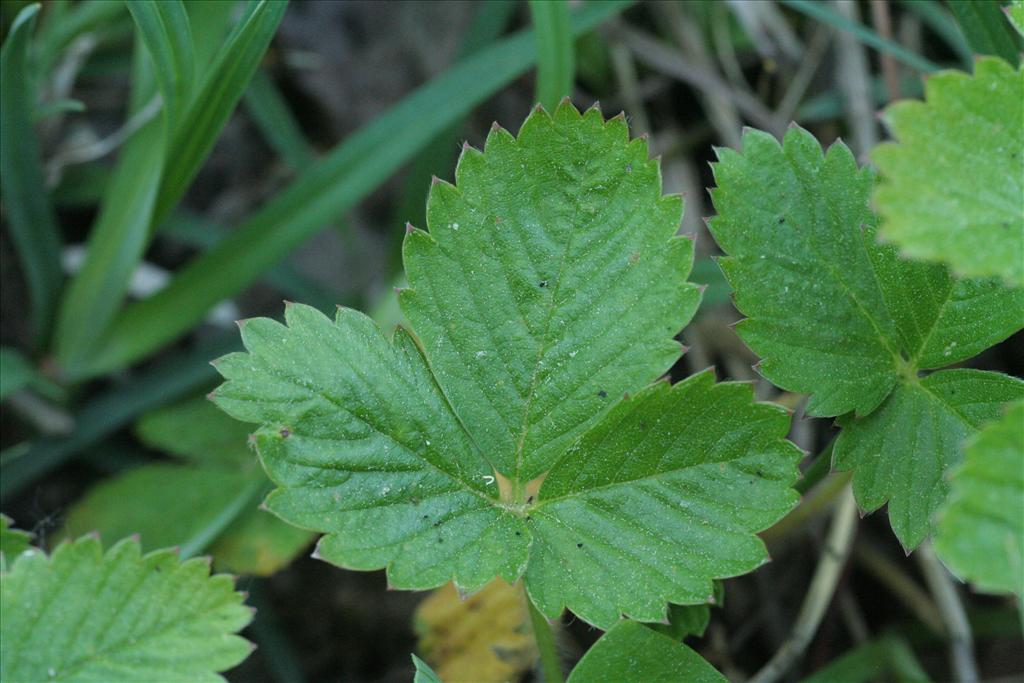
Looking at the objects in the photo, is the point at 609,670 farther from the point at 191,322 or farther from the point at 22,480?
the point at 22,480

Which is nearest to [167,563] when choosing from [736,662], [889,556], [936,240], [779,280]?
[779,280]

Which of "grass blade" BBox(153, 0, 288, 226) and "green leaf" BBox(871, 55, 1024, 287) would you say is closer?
"green leaf" BBox(871, 55, 1024, 287)

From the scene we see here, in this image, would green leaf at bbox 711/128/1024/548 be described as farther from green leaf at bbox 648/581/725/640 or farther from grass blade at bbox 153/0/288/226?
grass blade at bbox 153/0/288/226

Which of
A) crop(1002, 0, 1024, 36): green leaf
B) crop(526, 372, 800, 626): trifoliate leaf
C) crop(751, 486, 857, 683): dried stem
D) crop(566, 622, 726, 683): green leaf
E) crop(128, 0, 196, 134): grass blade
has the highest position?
crop(128, 0, 196, 134): grass blade

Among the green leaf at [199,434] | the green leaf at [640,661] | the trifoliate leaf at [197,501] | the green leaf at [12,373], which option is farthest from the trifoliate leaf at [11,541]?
the green leaf at [640,661]

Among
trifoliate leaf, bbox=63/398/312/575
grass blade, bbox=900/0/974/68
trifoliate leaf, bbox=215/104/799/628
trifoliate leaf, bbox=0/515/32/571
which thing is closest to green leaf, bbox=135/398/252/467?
trifoliate leaf, bbox=63/398/312/575

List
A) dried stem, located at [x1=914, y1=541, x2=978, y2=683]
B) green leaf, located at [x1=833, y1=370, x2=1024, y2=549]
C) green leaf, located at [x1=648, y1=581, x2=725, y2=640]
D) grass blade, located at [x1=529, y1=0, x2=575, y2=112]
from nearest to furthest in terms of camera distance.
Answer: green leaf, located at [x1=833, y1=370, x2=1024, y2=549]
green leaf, located at [x1=648, y1=581, x2=725, y2=640]
grass blade, located at [x1=529, y1=0, x2=575, y2=112]
dried stem, located at [x1=914, y1=541, x2=978, y2=683]

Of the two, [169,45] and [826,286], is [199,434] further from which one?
[826,286]

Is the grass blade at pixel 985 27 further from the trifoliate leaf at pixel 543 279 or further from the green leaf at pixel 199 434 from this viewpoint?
the green leaf at pixel 199 434
